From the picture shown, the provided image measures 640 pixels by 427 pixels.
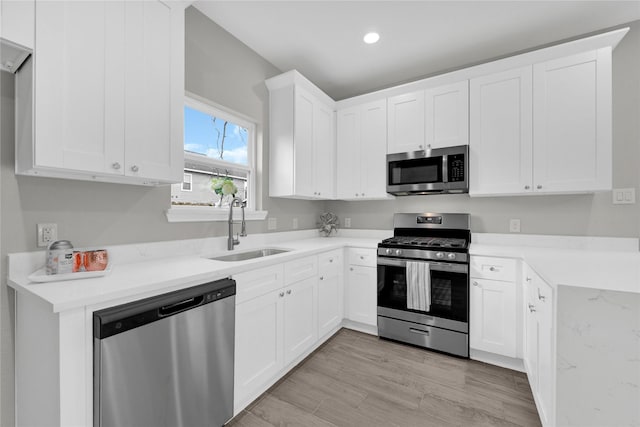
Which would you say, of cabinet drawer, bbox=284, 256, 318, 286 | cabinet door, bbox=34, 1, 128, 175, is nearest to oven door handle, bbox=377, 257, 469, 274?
cabinet drawer, bbox=284, 256, 318, 286

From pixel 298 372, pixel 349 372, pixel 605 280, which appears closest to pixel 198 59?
pixel 298 372

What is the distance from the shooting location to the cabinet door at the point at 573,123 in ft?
6.96

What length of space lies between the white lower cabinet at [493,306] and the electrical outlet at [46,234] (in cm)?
277

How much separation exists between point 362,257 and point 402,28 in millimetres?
2102

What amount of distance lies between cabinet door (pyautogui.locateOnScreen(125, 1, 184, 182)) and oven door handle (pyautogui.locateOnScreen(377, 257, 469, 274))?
188 cm

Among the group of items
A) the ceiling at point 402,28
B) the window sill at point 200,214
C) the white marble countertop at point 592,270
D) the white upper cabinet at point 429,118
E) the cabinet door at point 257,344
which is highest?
the ceiling at point 402,28

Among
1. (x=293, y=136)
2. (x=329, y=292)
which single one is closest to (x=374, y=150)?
(x=293, y=136)

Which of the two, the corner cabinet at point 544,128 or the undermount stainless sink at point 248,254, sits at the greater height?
the corner cabinet at point 544,128

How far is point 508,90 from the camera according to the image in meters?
2.44

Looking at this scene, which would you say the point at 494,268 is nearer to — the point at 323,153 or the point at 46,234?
the point at 323,153

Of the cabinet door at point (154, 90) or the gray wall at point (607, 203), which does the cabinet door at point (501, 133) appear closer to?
the gray wall at point (607, 203)

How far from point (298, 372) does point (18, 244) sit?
72.4 inches

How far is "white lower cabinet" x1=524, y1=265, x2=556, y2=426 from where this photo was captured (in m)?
1.30

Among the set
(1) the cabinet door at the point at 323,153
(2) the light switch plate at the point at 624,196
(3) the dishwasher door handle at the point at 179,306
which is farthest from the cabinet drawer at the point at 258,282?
(2) the light switch plate at the point at 624,196
